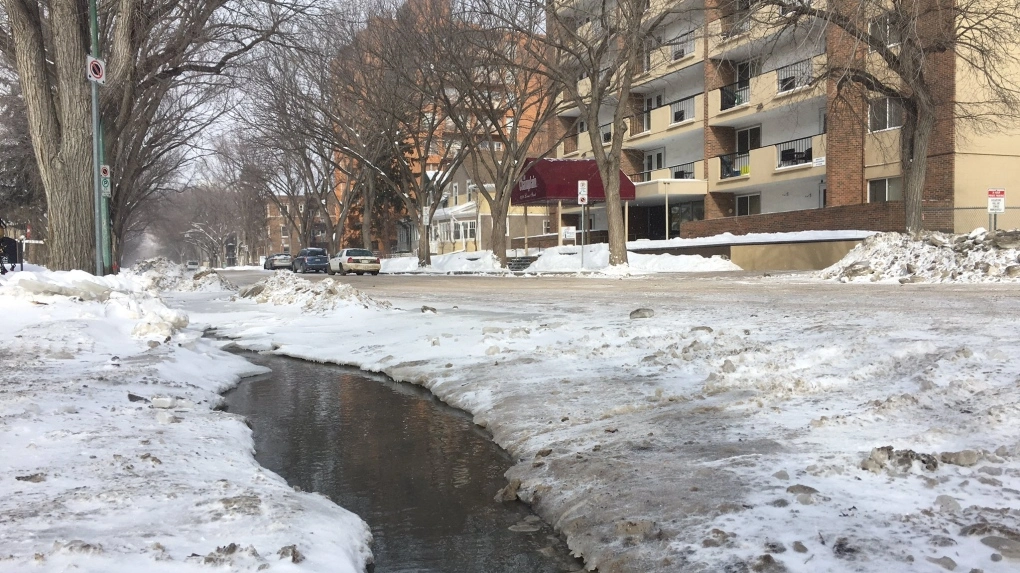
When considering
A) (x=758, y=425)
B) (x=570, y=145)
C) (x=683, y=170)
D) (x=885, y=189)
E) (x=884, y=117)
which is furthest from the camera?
(x=570, y=145)

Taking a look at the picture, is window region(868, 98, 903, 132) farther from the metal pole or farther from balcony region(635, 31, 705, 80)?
the metal pole

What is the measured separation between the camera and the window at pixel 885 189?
2694 centimetres

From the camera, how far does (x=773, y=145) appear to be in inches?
1244

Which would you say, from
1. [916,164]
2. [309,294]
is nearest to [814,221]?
[916,164]

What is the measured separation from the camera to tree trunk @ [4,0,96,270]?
12.8 m

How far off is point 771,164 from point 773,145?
82 cm

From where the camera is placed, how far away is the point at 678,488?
3939 mm

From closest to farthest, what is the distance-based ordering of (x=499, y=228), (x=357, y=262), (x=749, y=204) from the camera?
(x=499, y=228) → (x=749, y=204) → (x=357, y=262)

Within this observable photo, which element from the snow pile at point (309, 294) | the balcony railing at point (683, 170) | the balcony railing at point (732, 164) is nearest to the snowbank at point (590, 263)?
the balcony railing at point (732, 164)

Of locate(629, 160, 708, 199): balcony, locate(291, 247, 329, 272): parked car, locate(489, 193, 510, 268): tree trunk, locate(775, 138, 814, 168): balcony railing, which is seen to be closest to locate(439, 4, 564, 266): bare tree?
locate(489, 193, 510, 268): tree trunk

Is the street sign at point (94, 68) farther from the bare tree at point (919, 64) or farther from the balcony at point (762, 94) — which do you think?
the balcony at point (762, 94)

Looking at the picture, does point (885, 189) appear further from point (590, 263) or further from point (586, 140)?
point (586, 140)

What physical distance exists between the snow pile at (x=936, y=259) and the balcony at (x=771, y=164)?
13.7 metres

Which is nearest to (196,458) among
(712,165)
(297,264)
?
(712,165)
